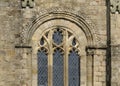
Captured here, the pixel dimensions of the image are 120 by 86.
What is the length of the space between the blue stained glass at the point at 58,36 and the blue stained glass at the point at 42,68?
0.54 meters

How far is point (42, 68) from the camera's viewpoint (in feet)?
69.4

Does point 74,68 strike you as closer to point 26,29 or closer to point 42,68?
point 42,68

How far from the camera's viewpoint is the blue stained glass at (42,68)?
21.1 metres

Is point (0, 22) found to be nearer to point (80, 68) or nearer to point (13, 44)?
point (13, 44)

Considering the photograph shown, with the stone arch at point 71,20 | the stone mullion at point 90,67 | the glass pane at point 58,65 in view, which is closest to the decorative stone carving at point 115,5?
the stone arch at point 71,20

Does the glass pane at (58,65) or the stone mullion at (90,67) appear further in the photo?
the glass pane at (58,65)

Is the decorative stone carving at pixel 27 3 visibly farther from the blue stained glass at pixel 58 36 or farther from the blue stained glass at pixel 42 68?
the blue stained glass at pixel 42 68

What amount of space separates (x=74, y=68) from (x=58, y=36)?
4.04 ft

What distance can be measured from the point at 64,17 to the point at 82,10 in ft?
2.21

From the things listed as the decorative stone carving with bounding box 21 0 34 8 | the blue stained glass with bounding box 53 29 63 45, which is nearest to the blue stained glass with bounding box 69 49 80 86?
the blue stained glass with bounding box 53 29 63 45

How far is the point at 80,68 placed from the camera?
21156mm

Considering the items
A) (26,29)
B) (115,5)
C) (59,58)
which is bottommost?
(59,58)

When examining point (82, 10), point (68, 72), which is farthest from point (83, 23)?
point (68, 72)

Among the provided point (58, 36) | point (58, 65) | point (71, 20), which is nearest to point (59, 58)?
point (58, 65)
